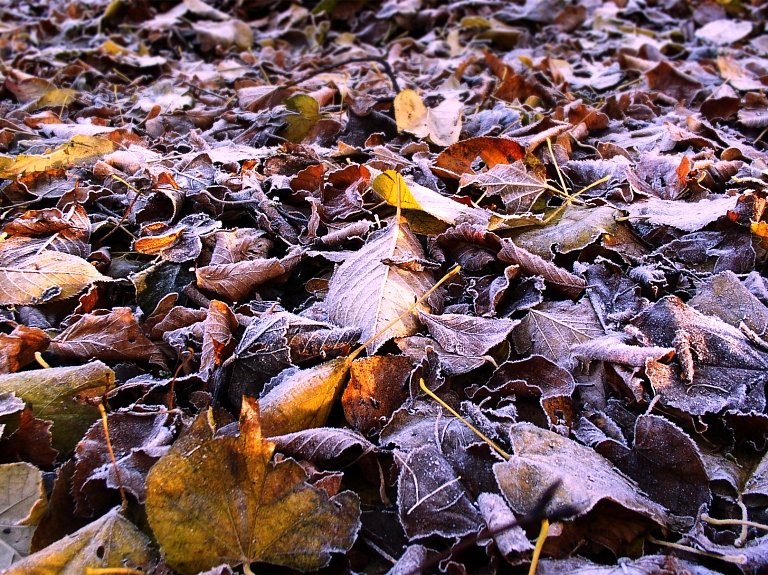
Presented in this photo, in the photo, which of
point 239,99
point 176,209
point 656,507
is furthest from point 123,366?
point 239,99

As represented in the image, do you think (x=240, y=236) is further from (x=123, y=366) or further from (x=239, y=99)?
(x=239, y=99)

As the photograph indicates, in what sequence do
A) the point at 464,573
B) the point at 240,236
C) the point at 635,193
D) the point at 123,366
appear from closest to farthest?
the point at 464,573, the point at 123,366, the point at 240,236, the point at 635,193

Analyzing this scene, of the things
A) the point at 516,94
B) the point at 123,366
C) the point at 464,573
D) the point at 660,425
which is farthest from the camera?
the point at 516,94

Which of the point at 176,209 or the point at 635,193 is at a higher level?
the point at 176,209

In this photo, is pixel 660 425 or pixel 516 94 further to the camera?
pixel 516 94

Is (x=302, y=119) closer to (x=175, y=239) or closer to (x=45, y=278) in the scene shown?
(x=175, y=239)

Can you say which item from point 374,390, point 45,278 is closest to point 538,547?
point 374,390
